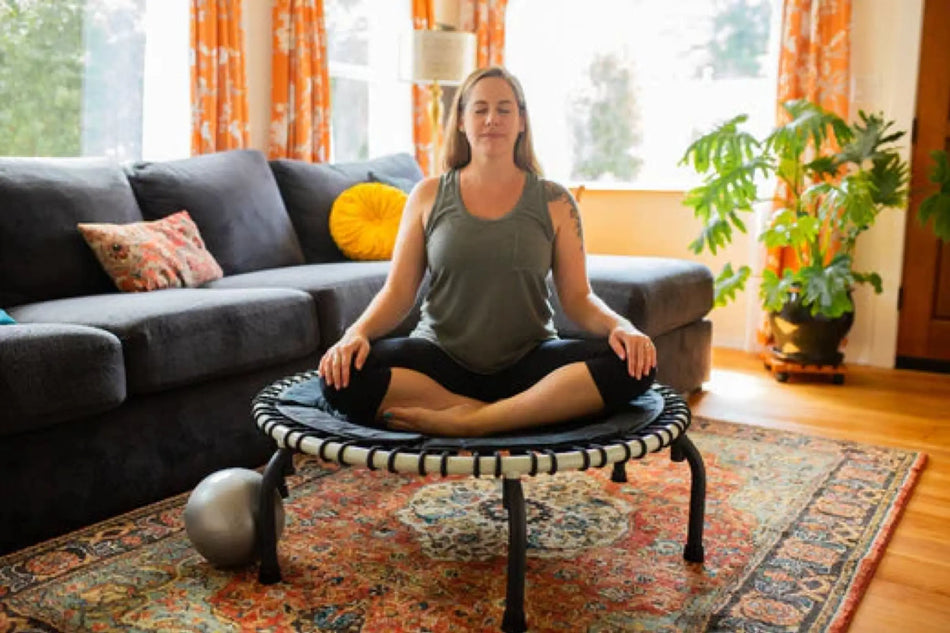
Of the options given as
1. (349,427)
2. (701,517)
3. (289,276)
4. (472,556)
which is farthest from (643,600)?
(289,276)

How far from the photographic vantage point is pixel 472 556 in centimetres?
204

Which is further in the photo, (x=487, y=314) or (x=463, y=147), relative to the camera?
(x=463, y=147)

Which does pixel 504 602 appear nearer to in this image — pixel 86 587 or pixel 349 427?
pixel 349 427

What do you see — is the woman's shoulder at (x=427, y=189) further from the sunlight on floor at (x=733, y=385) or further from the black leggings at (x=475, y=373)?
the sunlight on floor at (x=733, y=385)

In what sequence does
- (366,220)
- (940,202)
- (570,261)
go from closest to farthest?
(570,261) < (366,220) < (940,202)

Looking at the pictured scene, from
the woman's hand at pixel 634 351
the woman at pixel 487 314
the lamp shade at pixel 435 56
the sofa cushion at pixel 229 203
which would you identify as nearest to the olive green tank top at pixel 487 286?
the woman at pixel 487 314

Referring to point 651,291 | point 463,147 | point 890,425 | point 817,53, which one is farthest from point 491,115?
point 817,53

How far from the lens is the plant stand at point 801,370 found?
3.93m

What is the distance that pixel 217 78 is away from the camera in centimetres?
369

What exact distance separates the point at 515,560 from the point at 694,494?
532 millimetres

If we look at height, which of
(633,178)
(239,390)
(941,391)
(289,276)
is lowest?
(941,391)

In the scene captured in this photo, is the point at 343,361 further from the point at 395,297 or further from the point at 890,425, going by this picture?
the point at 890,425

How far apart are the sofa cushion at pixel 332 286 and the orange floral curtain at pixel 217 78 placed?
0.77 m

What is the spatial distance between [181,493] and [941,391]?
10.4 ft
